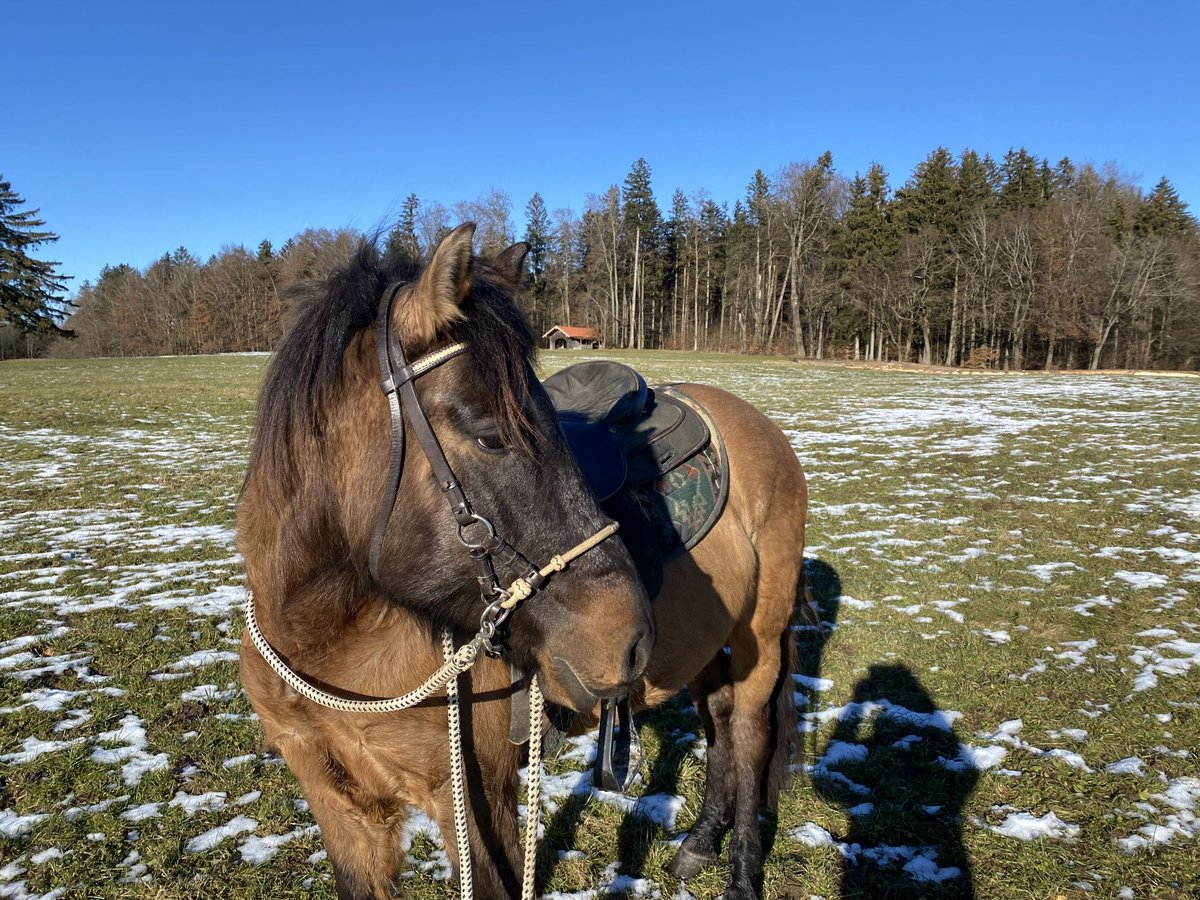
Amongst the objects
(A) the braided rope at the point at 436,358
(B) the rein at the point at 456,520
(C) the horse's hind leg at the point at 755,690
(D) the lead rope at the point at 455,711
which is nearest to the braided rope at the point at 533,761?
(D) the lead rope at the point at 455,711

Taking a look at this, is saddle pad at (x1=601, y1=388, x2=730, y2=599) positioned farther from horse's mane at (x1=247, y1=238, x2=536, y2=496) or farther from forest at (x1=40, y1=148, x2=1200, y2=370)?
forest at (x1=40, y1=148, x2=1200, y2=370)

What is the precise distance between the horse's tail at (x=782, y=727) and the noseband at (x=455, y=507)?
6.62 ft

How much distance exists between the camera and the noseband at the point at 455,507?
1.34 metres

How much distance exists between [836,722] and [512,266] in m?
3.40

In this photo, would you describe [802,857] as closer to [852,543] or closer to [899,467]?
[852,543]

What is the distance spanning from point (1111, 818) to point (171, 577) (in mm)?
6824

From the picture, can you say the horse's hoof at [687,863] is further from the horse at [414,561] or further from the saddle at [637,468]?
the horse at [414,561]

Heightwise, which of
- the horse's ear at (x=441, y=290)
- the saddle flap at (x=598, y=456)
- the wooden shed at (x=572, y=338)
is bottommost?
the saddle flap at (x=598, y=456)

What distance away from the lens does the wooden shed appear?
57.0 metres

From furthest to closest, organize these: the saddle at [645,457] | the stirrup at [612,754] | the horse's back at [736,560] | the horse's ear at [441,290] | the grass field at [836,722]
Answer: the grass field at [836,722] < the horse's back at [736,560] < the saddle at [645,457] < the stirrup at [612,754] < the horse's ear at [441,290]

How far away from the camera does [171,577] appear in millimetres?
5664

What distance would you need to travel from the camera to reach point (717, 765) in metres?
3.00

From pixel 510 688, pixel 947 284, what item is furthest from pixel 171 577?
pixel 947 284

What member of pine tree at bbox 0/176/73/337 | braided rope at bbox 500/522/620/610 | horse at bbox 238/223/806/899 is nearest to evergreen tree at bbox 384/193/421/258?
horse at bbox 238/223/806/899
